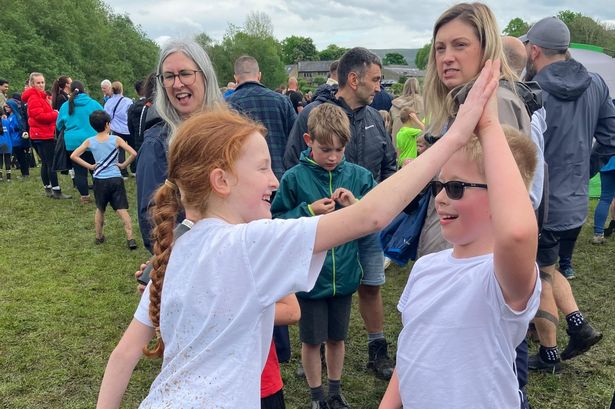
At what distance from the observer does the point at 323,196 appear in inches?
127

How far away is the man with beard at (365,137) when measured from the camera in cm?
382

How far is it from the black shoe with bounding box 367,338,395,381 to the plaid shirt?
1.74 metres

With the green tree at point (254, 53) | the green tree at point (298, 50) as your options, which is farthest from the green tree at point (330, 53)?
the green tree at point (254, 53)

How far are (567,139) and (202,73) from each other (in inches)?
105

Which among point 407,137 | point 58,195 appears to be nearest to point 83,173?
point 58,195

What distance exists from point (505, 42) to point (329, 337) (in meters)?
2.15

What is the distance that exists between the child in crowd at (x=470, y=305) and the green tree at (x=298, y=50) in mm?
142420

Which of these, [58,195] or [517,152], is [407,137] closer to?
[517,152]

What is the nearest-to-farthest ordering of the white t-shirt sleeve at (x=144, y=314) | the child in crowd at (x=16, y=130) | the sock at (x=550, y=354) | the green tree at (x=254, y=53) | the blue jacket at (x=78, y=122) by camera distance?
the white t-shirt sleeve at (x=144, y=314) < the sock at (x=550, y=354) < the blue jacket at (x=78, y=122) < the child in crowd at (x=16, y=130) < the green tree at (x=254, y=53)

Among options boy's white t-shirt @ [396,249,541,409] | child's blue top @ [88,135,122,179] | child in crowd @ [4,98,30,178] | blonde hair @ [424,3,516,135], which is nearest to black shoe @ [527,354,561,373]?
blonde hair @ [424,3,516,135]

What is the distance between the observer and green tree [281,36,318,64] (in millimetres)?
140875

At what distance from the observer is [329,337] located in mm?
3330

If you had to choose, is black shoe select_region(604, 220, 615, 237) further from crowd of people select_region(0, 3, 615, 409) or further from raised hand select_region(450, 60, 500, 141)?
raised hand select_region(450, 60, 500, 141)

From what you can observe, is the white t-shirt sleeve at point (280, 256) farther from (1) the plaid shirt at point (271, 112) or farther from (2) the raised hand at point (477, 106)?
(1) the plaid shirt at point (271, 112)
